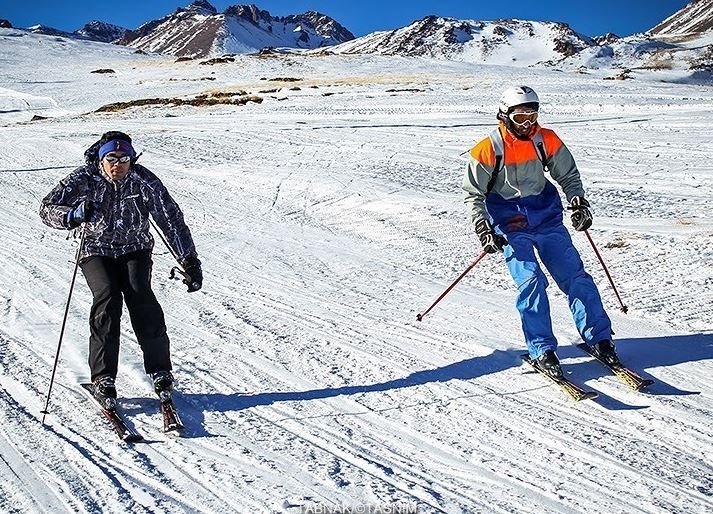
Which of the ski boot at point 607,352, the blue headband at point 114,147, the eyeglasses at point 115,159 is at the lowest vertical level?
the ski boot at point 607,352

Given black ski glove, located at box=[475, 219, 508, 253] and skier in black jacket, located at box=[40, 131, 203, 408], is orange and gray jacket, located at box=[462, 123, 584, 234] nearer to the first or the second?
black ski glove, located at box=[475, 219, 508, 253]

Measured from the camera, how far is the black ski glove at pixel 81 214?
159 inches

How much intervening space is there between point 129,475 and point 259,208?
7509 millimetres

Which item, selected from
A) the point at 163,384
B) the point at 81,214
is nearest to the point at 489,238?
the point at 163,384

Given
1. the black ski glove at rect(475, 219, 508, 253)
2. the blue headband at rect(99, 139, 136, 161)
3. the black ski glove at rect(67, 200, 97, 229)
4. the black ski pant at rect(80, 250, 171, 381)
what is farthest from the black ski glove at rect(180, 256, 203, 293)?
the black ski glove at rect(475, 219, 508, 253)

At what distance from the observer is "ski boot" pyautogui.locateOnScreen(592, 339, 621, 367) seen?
461 centimetres

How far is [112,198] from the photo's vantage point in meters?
4.32

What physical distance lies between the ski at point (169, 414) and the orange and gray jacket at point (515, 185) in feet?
7.62

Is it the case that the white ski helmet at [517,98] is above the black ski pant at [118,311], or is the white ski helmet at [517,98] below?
above

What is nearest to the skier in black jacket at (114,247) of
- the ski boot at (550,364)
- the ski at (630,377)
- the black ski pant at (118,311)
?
the black ski pant at (118,311)

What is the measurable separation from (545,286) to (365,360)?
140cm

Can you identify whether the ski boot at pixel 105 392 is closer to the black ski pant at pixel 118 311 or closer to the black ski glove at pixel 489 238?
the black ski pant at pixel 118 311

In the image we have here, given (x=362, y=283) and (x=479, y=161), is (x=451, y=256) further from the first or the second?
(x=479, y=161)

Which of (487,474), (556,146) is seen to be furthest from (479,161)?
(487,474)
